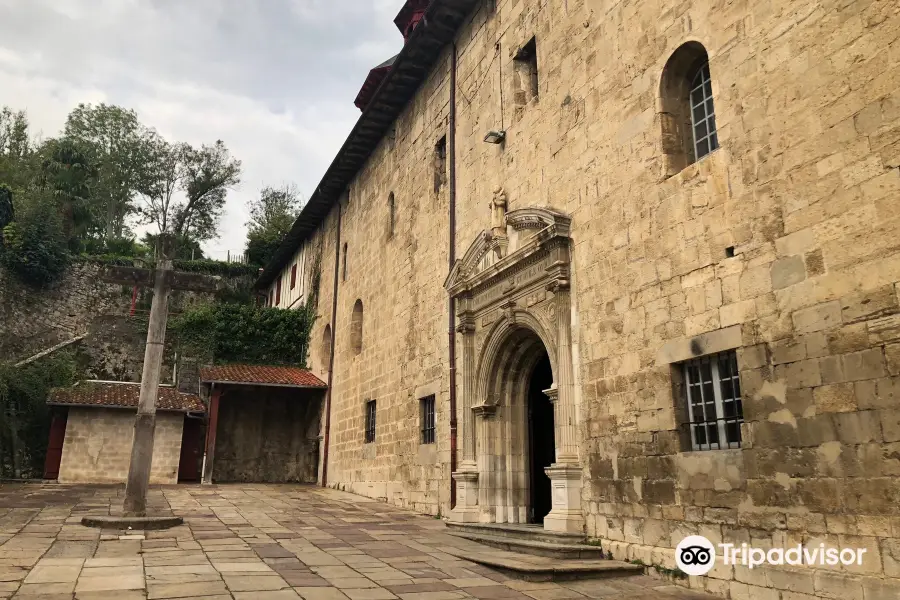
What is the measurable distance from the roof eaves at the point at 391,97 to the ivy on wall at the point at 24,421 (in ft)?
29.7

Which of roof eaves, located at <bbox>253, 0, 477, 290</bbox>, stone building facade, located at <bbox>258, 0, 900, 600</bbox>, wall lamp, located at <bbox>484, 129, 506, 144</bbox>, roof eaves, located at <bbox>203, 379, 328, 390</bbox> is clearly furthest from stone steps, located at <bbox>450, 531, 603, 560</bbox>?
roof eaves, located at <bbox>203, 379, 328, 390</bbox>

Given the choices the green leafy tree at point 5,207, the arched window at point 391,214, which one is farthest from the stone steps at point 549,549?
the green leafy tree at point 5,207

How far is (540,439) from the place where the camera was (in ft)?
32.9

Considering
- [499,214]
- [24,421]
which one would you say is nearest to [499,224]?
[499,214]

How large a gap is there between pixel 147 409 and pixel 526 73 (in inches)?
296

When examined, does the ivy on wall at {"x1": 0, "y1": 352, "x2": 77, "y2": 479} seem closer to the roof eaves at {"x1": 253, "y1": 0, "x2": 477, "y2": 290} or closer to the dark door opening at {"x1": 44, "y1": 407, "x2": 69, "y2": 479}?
the dark door opening at {"x1": 44, "y1": 407, "x2": 69, "y2": 479}

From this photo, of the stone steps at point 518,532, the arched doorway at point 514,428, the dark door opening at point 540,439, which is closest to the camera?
the stone steps at point 518,532

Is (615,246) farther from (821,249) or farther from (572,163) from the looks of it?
(821,249)

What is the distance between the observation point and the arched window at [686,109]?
22.7 ft

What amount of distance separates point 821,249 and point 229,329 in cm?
1949

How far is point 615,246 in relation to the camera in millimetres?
7555

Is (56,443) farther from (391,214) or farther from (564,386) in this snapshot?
(564,386)

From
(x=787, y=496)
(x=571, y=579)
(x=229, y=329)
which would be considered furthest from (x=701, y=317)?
(x=229, y=329)

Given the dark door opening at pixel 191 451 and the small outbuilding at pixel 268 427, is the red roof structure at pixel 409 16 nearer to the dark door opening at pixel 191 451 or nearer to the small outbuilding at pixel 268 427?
the small outbuilding at pixel 268 427
